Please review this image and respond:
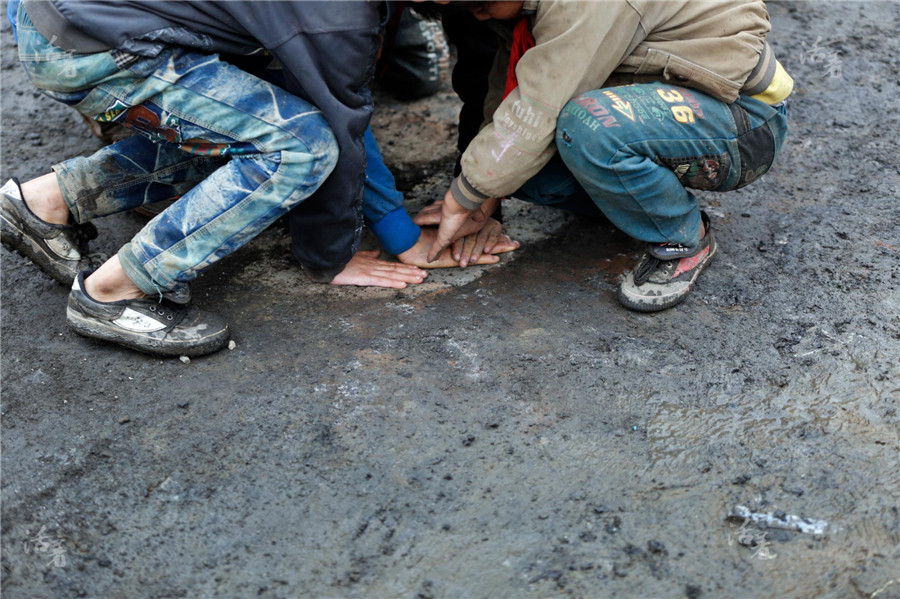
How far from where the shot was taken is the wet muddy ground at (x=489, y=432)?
63.7 inches

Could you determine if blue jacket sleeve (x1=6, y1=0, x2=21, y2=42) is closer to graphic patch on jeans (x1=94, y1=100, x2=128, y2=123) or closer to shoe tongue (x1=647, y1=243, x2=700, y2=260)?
graphic patch on jeans (x1=94, y1=100, x2=128, y2=123)

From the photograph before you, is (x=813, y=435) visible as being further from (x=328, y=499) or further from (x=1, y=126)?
(x=1, y=126)

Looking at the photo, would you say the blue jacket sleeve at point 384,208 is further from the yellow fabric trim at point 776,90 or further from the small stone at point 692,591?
the small stone at point 692,591

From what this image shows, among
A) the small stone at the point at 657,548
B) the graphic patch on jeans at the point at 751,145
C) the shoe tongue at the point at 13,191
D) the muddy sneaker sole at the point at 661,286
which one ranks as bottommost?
the small stone at the point at 657,548

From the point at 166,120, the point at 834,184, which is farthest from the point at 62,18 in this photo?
the point at 834,184

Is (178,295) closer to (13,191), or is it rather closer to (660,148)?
(13,191)

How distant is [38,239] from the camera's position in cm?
229

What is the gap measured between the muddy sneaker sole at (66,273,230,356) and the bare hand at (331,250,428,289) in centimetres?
46

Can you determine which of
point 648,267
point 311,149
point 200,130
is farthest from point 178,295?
point 648,267

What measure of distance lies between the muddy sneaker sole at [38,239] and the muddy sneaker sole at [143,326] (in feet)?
0.84

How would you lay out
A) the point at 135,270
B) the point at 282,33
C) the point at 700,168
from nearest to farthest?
the point at 282,33 < the point at 135,270 < the point at 700,168

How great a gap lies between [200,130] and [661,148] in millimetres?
1236

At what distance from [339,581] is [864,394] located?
1364 millimetres

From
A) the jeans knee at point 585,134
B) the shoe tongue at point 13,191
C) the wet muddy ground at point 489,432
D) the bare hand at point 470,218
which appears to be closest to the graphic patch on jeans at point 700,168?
the jeans knee at point 585,134
